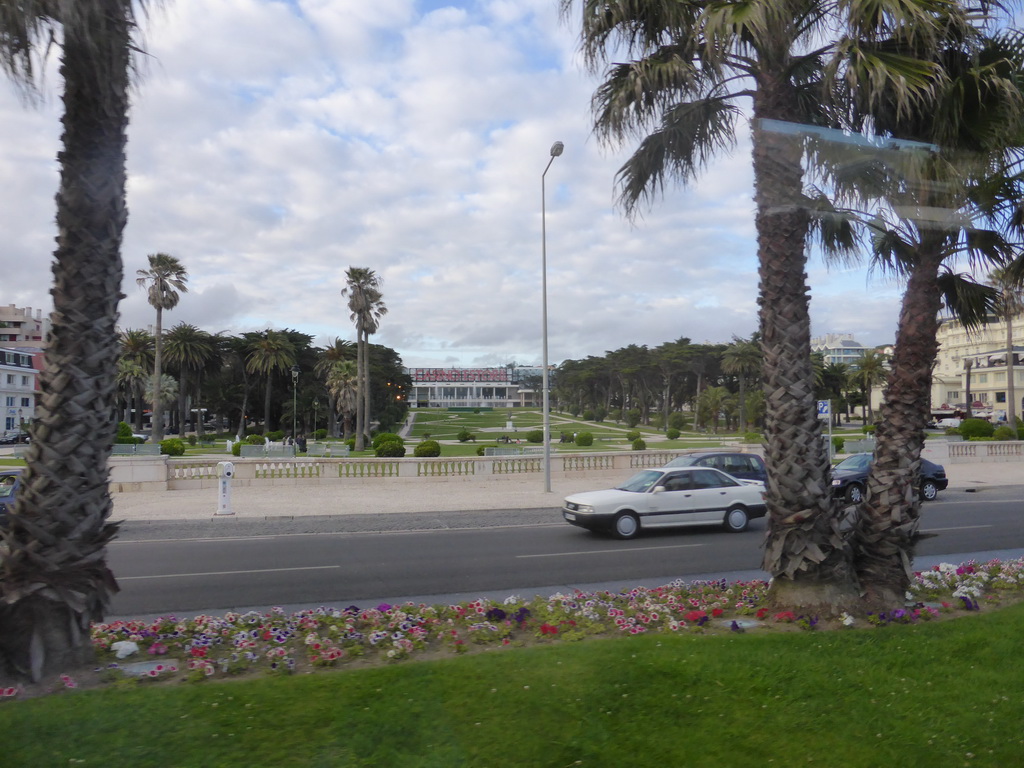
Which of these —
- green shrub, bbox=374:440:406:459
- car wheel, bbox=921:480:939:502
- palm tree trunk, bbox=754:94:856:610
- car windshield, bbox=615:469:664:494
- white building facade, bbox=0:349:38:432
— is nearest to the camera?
palm tree trunk, bbox=754:94:856:610

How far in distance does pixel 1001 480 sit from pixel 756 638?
1046 inches

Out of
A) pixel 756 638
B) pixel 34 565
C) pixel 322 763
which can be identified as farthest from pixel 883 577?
pixel 34 565

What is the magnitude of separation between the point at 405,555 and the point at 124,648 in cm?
731

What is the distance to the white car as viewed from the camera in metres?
14.6

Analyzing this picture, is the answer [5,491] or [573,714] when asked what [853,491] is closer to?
[573,714]

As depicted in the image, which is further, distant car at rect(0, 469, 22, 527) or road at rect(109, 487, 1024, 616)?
distant car at rect(0, 469, 22, 527)

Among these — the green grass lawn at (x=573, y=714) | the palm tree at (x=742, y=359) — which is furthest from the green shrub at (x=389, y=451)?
the palm tree at (x=742, y=359)

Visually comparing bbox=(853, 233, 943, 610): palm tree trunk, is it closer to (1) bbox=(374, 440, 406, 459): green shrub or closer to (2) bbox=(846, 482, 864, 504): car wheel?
(2) bbox=(846, 482, 864, 504): car wheel

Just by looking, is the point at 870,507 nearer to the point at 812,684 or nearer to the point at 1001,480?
the point at 812,684

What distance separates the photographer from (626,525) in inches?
575

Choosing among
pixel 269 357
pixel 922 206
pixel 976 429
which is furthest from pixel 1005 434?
pixel 269 357

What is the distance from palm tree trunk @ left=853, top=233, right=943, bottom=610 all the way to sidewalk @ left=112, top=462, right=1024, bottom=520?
13.6 metres

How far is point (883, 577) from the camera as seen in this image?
690cm

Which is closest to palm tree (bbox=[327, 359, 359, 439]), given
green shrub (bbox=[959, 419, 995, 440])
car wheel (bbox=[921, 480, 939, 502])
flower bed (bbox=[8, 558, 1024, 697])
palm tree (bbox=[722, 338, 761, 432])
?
palm tree (bbox=[722, 338, 761, 432])
